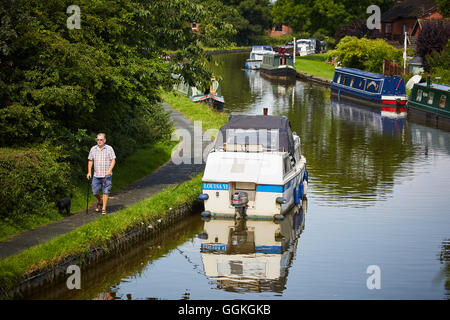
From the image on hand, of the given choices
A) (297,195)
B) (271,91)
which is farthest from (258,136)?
(271,91)

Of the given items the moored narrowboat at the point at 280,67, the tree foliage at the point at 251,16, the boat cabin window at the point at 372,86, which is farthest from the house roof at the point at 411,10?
the tree foliage at the point at 251,16

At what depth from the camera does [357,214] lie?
2220 centimetres

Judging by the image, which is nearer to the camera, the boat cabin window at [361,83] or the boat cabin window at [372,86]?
the boat cabin window at [372,86]

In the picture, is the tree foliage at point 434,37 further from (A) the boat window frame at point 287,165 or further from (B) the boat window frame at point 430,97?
(A) the boat window frame at point 287,165

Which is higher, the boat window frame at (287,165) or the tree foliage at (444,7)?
the tree foliage at (444,7)

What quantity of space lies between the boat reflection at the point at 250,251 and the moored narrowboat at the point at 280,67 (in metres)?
53.1

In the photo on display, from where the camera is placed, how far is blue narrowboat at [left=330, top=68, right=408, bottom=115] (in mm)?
49000

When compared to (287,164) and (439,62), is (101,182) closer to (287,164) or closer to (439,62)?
(287,164)

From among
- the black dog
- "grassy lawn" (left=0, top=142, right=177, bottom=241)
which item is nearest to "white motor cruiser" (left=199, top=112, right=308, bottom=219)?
"grassy lawn" (left=0, top=142, right=177, bottom=241)

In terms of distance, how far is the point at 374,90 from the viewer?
51188 mm

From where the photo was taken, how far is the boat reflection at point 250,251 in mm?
16438

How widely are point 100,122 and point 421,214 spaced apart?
10203mm

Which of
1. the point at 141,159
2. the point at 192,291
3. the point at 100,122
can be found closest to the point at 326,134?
the point at 141,159
